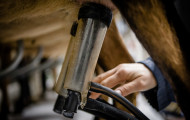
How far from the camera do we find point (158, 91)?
464mm

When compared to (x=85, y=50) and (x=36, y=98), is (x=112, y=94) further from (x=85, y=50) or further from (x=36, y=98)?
(x=36, y=98)

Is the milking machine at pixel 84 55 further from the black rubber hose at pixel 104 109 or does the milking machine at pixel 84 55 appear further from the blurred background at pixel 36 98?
the blurred background at pixel 36 98

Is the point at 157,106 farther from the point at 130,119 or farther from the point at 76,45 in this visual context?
the point at 76,45

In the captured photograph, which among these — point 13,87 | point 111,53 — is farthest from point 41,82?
point 111,53

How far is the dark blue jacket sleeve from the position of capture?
45cm

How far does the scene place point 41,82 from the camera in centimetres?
239

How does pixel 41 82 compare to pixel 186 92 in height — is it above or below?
below

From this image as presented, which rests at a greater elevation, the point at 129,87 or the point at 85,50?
the point at 85,50

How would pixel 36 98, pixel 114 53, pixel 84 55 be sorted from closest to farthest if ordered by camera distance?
pixel 84 55 → pixel 114 53 → pixel 36 98

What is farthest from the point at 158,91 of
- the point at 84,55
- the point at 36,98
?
the point at 36,98

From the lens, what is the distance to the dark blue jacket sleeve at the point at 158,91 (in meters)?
0.45

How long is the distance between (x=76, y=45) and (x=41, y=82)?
88.3 inches

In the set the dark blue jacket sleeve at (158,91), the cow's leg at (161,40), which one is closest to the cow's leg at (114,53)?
the dark blue jacket sleeve at (158,91)

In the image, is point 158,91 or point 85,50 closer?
point 85,50
